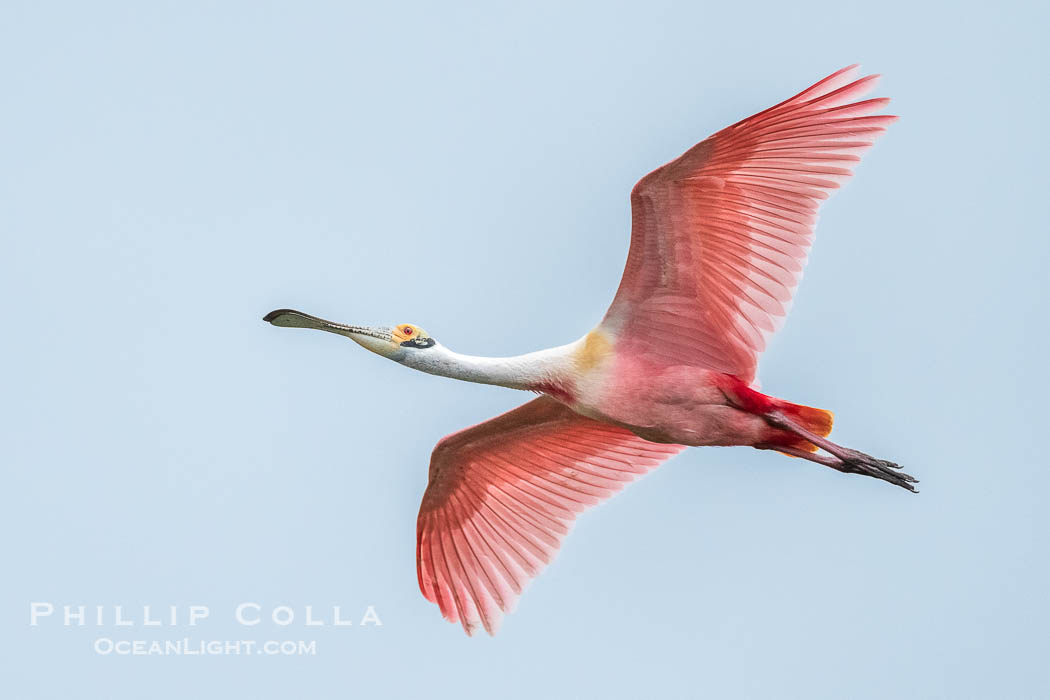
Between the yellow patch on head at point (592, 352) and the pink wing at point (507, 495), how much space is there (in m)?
1.31

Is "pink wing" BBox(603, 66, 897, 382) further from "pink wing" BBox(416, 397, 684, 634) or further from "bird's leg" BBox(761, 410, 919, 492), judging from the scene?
"pink wing" BBox(416, 397, 684, 634)

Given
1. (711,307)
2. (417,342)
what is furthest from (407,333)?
(711,307)

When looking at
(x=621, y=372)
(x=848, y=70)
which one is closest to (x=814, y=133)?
(x=848, y=70)

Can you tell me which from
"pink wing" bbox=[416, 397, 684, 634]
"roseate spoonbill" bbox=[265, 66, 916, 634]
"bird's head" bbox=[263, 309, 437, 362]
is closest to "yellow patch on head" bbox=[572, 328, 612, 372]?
"roseate spoonbill" bbox=[265, 66, 916, 634]

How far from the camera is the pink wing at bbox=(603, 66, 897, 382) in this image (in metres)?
11.2

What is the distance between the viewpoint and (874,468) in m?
11.9

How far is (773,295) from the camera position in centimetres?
1167

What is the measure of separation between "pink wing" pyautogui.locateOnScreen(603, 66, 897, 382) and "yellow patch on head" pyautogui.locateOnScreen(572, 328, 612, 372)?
0.09 m

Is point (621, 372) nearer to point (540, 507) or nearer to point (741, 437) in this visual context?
point (741, 437)

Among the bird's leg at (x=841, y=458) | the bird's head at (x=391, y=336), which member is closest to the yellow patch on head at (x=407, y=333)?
the bird's head at (x=391, y=336)

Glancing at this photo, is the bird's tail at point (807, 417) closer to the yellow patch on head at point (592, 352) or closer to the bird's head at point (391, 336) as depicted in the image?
the yellow patch on head at point (592, 352)

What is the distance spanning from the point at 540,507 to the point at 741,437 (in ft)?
6.82

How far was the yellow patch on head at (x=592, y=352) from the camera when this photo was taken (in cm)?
1179

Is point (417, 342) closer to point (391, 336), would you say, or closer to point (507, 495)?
point (391, 336)
